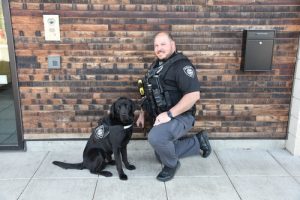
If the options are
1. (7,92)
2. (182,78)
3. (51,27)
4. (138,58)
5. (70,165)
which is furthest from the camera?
(7,92)

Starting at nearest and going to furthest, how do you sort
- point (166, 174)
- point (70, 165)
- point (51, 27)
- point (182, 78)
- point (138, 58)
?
point (182, 78) → point (166, 174) → point (70, 165) → point (51, 27) → point (138, 58)

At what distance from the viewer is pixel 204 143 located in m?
3.56

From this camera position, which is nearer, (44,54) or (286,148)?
(44,54)

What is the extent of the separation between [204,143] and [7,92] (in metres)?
2.51

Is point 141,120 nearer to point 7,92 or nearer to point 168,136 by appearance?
point 168,136

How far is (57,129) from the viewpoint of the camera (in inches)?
148

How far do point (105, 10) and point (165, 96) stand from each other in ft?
4.05

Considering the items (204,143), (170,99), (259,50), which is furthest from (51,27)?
(259,50)

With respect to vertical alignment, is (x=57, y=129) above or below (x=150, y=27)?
below

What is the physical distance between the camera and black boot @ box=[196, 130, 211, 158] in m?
3.56

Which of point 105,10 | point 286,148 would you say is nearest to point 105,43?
point 105,10

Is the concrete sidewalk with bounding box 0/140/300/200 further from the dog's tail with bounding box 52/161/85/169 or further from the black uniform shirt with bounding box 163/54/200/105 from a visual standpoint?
the black uniform shirt with bounding box 163/54/200/105

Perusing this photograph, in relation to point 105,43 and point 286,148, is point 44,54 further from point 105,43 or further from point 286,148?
point 286,148

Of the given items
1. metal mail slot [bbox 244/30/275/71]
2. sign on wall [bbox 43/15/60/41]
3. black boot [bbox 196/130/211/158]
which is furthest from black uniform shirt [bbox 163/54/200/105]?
sign on wall [bbox 43/15/60/41]
